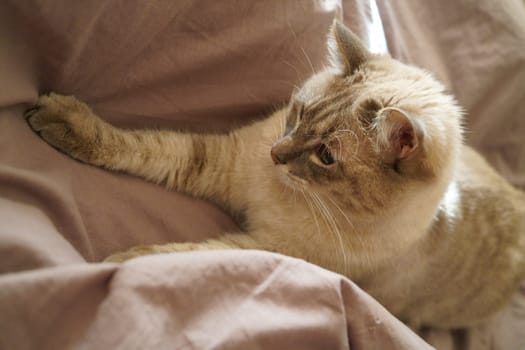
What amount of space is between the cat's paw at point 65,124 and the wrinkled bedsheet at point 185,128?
1.4 inches

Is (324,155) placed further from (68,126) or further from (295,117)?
(68,126)

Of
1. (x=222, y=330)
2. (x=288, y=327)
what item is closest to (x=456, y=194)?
(x=288, y=327)

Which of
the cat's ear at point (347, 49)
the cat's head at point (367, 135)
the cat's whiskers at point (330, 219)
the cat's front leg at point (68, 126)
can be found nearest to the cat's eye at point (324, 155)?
the cat's head at point (367, 135)

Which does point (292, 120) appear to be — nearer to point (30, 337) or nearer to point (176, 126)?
point (176, 126)

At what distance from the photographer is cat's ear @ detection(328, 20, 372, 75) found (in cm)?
128

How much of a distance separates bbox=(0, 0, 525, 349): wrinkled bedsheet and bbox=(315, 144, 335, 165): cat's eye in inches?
13.0

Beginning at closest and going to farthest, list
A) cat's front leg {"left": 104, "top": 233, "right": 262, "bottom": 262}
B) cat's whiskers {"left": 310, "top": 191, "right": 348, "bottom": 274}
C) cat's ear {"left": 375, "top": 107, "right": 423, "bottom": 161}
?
cat's ear {"left": 375, "top": 107, "right": 423, "bottom": 161}
cat's front leg {"left": 104, "top": 233, "right": 262, "bottom": 262}
cat's whiskers {"left": 310, "top": 191, "right": 348, "bottom": 274}

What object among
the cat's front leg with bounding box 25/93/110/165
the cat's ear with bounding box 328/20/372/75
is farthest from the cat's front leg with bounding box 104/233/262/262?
the cat's ear with bounding box 328/20/372/75

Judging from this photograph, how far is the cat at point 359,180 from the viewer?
3.70 feet

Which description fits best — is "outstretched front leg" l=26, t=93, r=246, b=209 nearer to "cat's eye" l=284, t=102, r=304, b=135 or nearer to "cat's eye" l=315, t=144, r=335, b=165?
"cat's eye" l=284, t=102, r=304, b=135

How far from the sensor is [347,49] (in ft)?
4.19

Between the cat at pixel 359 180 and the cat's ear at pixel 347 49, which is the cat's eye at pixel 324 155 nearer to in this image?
the cat at pixel 359 180

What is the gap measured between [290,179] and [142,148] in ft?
1.61

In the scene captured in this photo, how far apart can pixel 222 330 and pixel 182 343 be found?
0.08m
